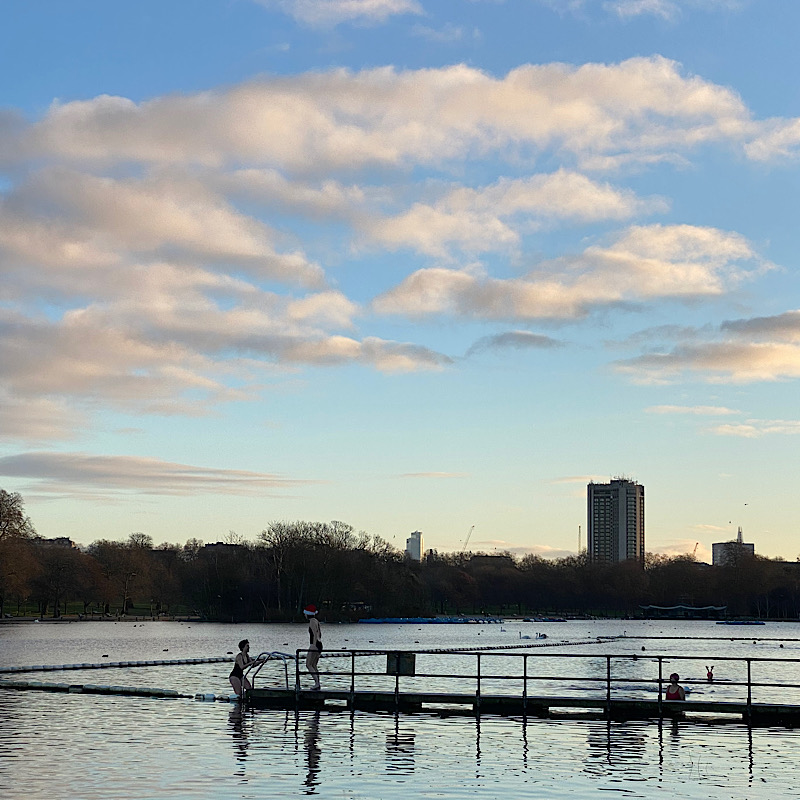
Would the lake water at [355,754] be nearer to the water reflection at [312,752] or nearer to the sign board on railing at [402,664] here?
the water reflection at [312,752]

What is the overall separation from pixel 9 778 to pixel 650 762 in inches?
533

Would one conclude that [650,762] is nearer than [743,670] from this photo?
Yes

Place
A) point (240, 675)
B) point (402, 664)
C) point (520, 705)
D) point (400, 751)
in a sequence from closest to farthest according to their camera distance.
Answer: point (400, 751) < point (520, 705) < point (240, 675) < point (402, 664)

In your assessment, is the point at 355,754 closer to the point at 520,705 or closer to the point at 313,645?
the point at 520,705

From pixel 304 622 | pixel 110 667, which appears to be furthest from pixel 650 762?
pixel 304 622

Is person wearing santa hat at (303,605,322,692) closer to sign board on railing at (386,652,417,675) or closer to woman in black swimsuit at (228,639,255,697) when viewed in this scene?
woman in black swimsuit at (228,639,255,697)

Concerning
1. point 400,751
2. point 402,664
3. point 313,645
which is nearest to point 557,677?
point 402,664

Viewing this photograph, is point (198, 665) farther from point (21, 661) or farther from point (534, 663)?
point (534, 663)

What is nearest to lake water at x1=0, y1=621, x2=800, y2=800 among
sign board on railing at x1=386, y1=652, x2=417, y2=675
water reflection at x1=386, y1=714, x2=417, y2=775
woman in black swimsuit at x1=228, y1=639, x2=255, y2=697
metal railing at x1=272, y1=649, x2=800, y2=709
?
water reflection at x1=386, y1=714, x2=417, y2=775

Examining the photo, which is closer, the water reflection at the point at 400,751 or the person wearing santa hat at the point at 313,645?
the water reflection at the point at 400,751

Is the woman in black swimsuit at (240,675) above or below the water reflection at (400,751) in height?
above

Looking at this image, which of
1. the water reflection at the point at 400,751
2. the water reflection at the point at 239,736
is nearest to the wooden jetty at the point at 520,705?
the water reflection at the point at 239,736

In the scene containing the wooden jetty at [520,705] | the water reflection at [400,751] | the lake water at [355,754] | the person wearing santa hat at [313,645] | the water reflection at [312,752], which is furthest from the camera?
the person wearing santa hat at [313,645]

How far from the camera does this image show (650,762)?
25.7 m
